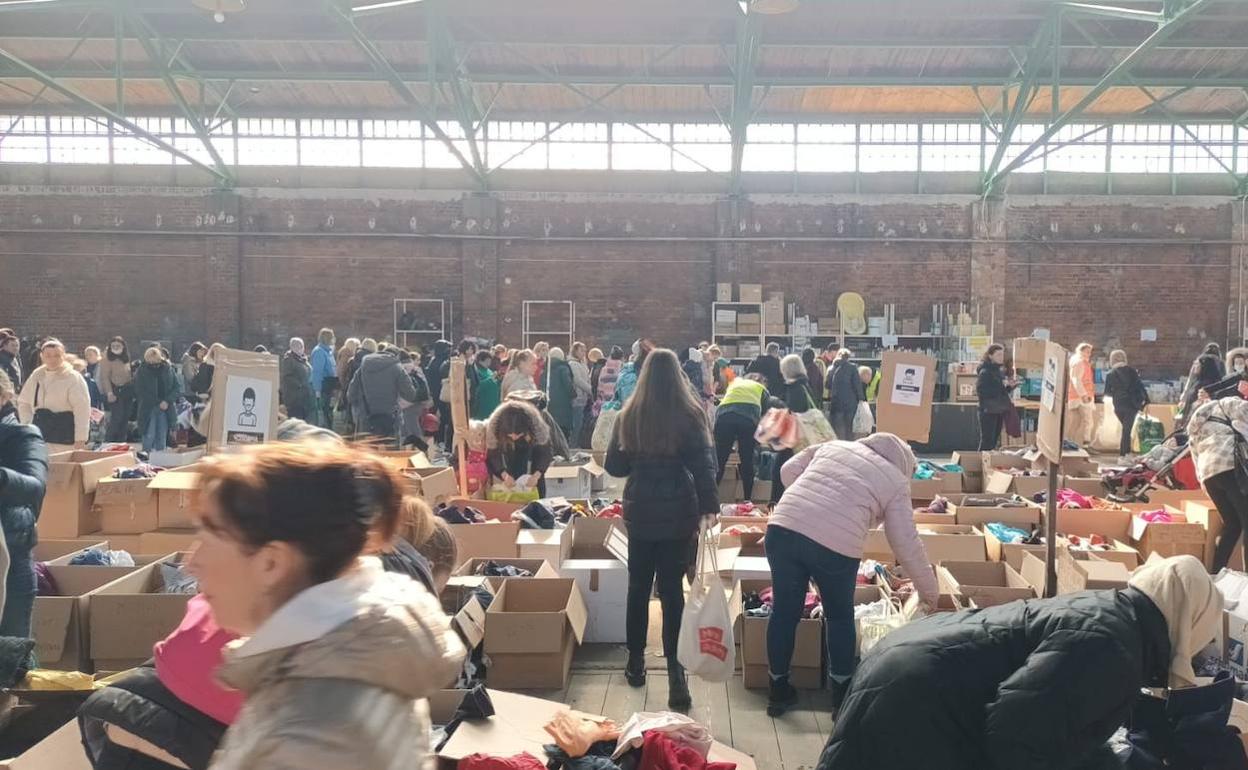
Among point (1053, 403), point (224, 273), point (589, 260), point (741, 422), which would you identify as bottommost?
point (741, 422)

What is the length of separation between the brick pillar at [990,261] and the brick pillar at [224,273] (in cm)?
1229

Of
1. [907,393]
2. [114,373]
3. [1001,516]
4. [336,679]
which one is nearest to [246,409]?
[336,679]

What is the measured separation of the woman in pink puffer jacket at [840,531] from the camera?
12.5 ft

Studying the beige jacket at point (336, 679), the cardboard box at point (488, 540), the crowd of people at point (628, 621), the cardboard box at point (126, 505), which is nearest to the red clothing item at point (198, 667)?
the crowd of people at point (628, 621)

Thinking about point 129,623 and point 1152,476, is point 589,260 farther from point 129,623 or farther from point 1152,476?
point 129,623

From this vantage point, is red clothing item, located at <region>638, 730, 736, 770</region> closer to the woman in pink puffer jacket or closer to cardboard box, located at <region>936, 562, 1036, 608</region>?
the woman in pink puffer jacket

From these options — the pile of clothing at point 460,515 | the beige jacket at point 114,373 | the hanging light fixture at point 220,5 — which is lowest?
the pile of clothing at point 460,515

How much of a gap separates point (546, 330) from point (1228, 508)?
11834 mm

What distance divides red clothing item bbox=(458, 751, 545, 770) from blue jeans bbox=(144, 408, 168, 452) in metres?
8.73

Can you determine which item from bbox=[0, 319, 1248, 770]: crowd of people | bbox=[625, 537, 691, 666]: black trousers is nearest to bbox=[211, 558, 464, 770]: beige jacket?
bbox=[0, 319, 1248, 770]: crowd of people

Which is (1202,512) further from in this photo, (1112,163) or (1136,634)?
(1112,163)

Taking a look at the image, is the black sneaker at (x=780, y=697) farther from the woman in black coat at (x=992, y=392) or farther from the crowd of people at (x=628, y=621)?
the woman in black coat at (x=992, y=392)

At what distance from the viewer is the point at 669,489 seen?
414 cm

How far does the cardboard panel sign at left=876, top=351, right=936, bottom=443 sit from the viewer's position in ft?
21.2
